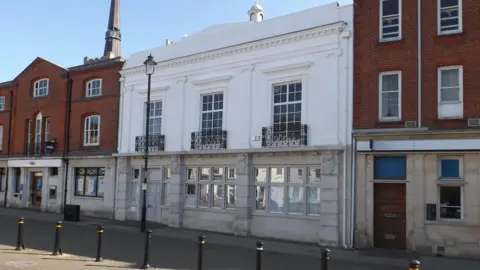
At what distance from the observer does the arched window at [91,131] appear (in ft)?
88.5

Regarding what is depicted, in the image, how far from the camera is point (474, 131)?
48.5 ft

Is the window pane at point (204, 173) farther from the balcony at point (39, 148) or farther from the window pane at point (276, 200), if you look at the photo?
the balcony at point (39, 148)

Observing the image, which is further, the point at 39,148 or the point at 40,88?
the point at 40,88

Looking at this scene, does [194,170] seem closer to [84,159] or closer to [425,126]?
[84,159]

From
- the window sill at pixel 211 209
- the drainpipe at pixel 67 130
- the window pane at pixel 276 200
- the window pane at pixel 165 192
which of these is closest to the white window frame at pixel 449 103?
the window pane at pixel 276 200

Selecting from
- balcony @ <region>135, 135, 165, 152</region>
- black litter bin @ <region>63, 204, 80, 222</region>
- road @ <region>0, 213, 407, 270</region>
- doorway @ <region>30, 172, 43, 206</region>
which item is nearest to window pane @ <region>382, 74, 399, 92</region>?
road @ <region>0, 213, 407, 270</region>

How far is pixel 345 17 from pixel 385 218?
7.41 metres

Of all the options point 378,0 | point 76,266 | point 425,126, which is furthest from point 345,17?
point 76,266

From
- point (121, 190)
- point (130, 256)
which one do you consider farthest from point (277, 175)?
point (121, 190)

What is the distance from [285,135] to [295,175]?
5.28 ft

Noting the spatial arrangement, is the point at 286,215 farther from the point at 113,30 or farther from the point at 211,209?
the point at 113,30

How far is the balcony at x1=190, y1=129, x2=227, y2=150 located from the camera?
67.6ft

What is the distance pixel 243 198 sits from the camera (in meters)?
19.5

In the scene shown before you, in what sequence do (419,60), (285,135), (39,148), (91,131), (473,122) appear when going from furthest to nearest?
(39,148)
(91,131)
(285,135)
(419,60)
(473,122)
